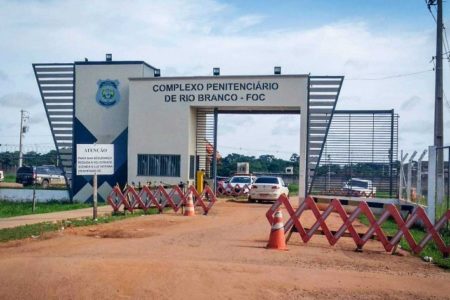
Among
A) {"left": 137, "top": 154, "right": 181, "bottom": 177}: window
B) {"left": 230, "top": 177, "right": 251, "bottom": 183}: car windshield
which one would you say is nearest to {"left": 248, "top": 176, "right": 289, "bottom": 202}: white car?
{"left": 137, "top": 154, "right": 181, "bottom": 177}: window

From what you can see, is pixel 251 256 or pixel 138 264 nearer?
pixel 138 264

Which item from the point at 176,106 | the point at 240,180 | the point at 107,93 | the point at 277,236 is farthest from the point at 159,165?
the point at 277,236

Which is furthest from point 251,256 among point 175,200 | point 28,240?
point 175,200

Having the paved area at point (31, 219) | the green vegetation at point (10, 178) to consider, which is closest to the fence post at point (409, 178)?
the paved area at point (31, 219)

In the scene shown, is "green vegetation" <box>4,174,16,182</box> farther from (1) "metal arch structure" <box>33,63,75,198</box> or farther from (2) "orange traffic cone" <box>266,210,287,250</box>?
(2) "orange traffic cone" <box>266,210,287,250</box>

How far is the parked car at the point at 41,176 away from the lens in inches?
1874

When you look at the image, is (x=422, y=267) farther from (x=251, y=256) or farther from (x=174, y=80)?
(x=174, y=80)

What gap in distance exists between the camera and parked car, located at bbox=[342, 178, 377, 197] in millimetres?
27286

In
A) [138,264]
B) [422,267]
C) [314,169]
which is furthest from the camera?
[314,169]

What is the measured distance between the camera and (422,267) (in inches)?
431

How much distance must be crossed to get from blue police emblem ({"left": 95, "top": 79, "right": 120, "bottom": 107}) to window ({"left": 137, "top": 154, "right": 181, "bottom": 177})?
11.1ft

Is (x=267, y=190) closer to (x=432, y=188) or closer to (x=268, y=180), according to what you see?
(x=268, y=180)

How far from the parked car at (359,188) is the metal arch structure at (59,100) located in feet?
46.9

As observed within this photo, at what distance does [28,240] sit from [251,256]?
18.2 ft
